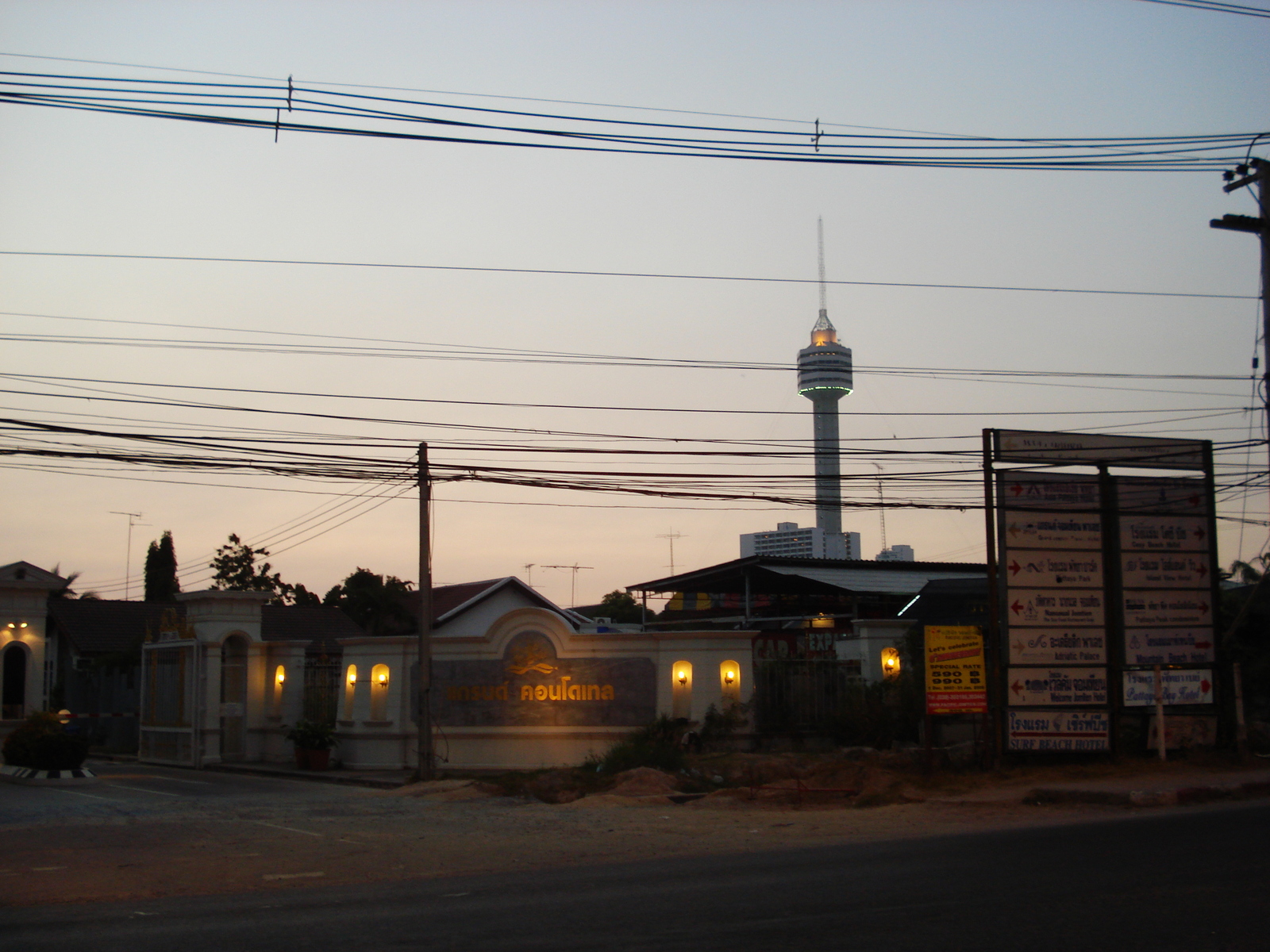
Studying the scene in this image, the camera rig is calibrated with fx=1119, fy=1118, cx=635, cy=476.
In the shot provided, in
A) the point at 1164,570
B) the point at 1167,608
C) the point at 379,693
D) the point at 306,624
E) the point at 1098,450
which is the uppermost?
the point at 1098,450

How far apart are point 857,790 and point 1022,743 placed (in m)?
4.10

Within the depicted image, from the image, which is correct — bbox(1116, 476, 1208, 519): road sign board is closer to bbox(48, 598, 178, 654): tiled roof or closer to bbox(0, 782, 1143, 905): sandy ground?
bbox(0, 782, 1143, 905): sandy ground

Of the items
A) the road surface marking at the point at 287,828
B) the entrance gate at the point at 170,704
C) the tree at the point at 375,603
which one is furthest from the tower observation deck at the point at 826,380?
the road surface marking at the point at 287,828

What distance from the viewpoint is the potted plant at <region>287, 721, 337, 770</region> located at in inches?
976

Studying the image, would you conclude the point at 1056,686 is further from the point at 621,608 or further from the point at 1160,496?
the point at 621,608

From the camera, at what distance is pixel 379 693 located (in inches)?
980

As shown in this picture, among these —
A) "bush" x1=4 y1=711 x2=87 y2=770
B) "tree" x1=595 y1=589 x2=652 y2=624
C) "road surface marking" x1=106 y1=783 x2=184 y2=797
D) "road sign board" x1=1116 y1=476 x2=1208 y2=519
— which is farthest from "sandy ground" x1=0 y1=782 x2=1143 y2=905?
"tree" x1=595 y1=589 x2=652 y2=624

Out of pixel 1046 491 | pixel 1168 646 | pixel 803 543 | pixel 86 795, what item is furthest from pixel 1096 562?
pixel 803 543

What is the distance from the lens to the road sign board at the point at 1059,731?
2003 cm

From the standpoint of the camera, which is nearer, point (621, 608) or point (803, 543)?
point (621, 608)

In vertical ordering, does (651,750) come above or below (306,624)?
below

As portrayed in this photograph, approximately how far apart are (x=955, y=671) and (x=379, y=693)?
12.5 metres

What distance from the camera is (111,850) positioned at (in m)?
12.9

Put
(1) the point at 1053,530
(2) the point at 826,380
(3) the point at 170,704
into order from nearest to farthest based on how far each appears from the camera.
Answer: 1. (1) the point at 1053,530
2. (3) the point at 170,704
3. (2) the point at 826,380
